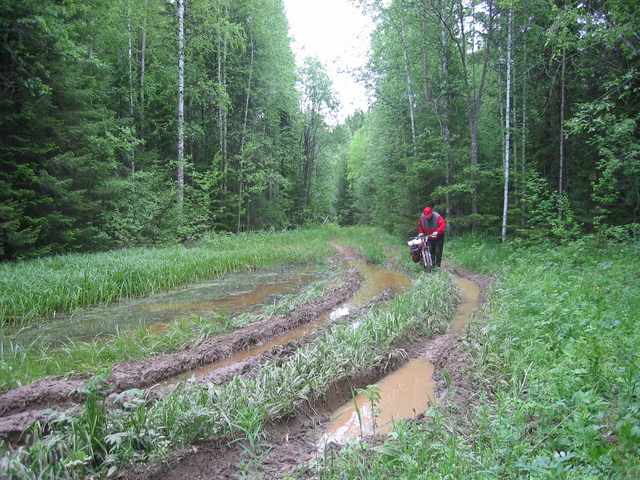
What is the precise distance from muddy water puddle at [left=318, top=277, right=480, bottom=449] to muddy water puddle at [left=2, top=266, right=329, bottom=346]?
11.7 feet

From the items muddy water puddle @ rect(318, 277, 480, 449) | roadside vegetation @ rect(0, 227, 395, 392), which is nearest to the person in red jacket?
roadside vegetation @ rect(0, 227, 395, 392)

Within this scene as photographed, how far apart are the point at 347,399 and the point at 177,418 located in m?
1.90

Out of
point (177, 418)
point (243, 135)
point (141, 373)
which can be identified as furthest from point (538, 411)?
point (243, 135)

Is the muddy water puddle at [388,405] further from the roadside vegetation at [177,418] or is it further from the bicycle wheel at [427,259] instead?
the bicycle wheel at [427,259]

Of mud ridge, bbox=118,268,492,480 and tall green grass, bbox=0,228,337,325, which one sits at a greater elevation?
tall green grass, bbox=0,228,337,325

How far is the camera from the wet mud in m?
2.69

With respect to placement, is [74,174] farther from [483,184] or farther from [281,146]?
[281,146]

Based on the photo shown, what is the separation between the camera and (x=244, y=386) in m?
3.54

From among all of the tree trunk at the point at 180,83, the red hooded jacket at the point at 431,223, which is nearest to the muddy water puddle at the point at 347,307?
the red hooded jacket at the point at 431,223

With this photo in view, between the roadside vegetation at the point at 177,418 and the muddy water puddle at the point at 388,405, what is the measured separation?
327 mm

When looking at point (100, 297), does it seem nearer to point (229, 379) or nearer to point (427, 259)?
point (229, 379)

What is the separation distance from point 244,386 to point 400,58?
19.0 metres

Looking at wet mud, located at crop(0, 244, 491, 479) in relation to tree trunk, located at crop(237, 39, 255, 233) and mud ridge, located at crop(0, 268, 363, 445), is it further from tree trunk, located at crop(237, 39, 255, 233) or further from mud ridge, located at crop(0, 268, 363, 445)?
tree trunk, located at crop(237, 39, 255, 233)

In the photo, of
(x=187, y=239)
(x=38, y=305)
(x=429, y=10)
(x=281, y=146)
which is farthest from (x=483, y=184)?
(x=281, y=146)
